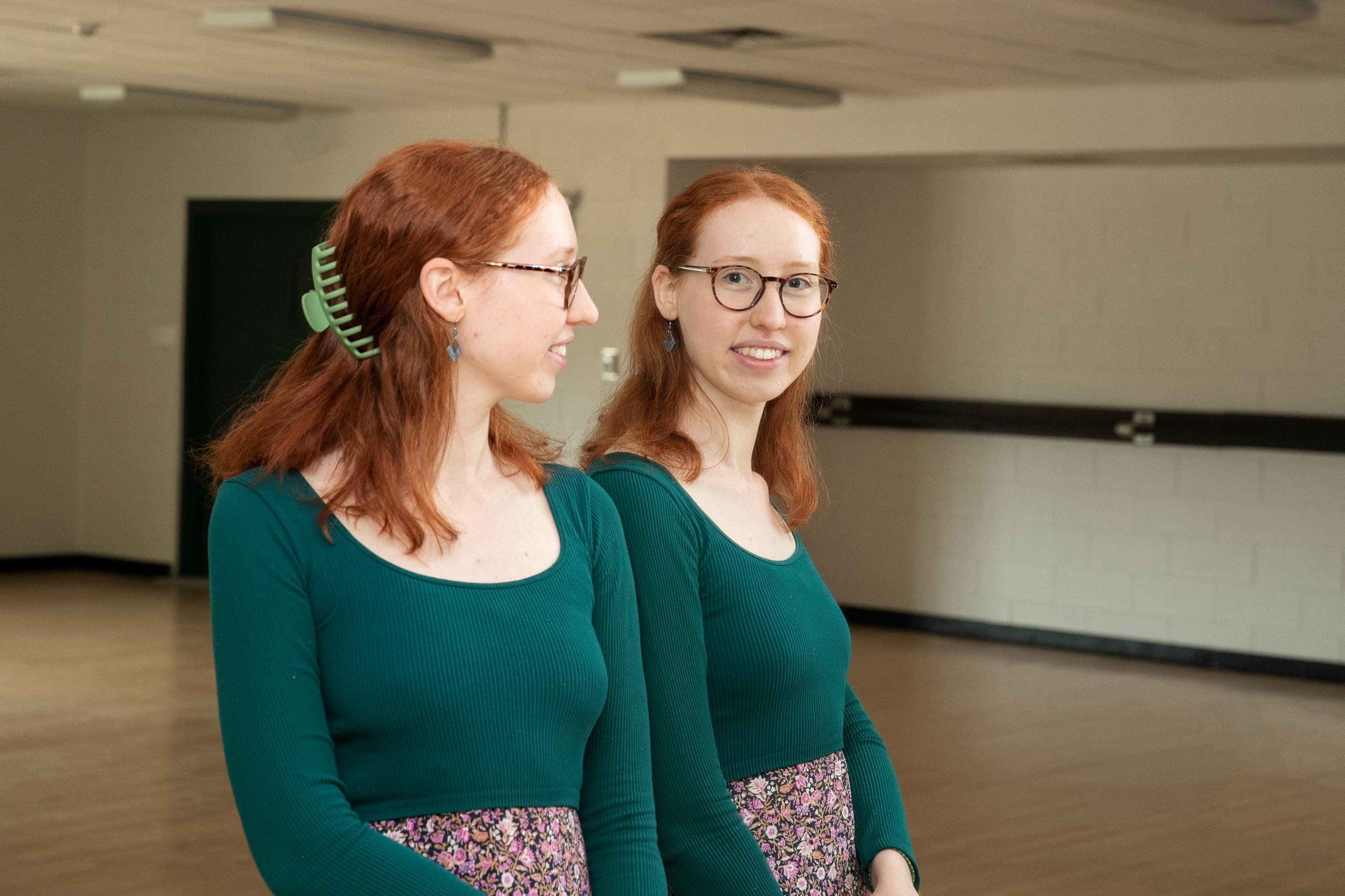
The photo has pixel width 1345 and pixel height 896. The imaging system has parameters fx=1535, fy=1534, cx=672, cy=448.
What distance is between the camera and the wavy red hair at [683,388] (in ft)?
5.30

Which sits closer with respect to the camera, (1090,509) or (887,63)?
(887,63)

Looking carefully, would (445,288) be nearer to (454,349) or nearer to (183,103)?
(454,349)

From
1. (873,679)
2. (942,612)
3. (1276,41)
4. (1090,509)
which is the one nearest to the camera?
(1276,41)

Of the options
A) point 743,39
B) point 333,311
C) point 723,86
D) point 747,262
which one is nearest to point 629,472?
point 747,262

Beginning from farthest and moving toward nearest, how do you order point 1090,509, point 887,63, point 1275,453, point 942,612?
1. point 942,612
2. point 1090,509
3. point 1275,453
4. point 887,63

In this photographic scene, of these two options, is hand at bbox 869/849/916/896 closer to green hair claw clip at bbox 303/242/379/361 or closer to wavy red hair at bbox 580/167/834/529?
wavy red hair at bbox 580/167/834/529

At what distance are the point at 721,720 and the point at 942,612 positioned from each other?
6.84 meters

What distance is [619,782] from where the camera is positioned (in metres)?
1.35

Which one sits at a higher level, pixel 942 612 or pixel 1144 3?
pixel 1144 3

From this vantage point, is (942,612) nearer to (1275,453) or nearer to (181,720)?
(1275,453)

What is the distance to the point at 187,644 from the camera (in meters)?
6.94

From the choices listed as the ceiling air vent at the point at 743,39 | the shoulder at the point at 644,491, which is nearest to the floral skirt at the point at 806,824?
the shoulder at the point at 644,491

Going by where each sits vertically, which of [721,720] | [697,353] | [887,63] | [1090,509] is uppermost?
[887,63]

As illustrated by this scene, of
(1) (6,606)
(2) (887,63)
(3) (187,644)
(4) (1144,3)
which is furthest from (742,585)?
(1) (6,606)
